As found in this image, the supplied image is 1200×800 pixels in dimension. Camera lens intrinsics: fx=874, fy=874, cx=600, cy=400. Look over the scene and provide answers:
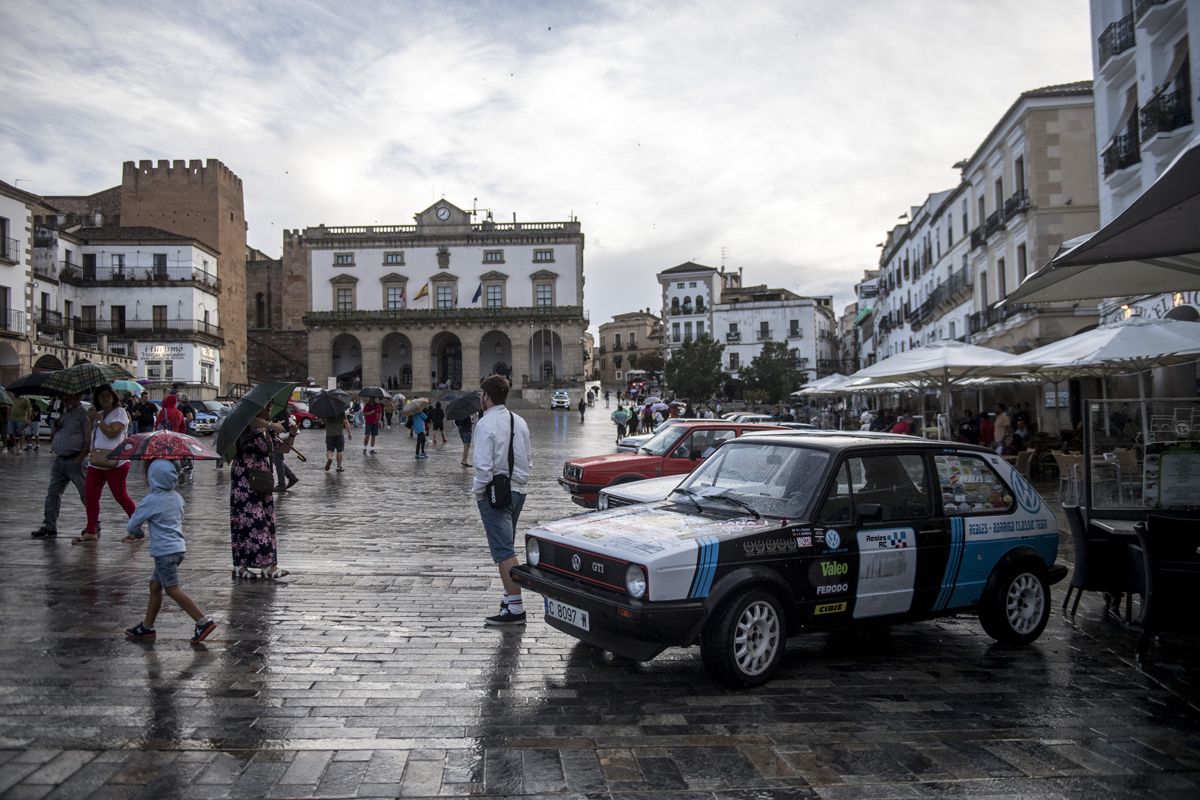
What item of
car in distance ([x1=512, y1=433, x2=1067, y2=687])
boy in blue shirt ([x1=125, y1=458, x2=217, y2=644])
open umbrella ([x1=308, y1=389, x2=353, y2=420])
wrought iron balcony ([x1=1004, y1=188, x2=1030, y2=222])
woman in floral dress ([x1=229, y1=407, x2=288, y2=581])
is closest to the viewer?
car in distance ([x1=512, y1=433, x2=1067, y2=687])

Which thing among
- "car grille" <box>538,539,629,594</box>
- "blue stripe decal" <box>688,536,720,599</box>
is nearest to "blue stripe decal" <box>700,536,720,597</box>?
"blue stripe decal" <box>688,536,720,599</box>

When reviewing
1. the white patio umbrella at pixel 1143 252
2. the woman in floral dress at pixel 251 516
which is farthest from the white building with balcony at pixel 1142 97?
the woman in floral dress at pixel 251 516

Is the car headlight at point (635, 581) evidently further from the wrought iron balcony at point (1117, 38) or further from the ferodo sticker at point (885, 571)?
the wrought iron balcony at point (1117, 38)

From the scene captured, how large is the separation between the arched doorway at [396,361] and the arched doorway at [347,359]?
1978 millimetres

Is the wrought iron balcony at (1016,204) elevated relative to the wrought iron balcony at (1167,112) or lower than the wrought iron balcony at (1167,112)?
elevated

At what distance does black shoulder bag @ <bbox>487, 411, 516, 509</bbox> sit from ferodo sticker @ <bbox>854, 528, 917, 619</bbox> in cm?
255

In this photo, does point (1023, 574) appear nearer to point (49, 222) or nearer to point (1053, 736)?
Result: point (1053, 736)

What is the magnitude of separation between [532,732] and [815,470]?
8.42 feet

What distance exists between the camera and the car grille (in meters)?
5.16

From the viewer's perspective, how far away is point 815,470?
5.84m

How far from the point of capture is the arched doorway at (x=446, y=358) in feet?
234

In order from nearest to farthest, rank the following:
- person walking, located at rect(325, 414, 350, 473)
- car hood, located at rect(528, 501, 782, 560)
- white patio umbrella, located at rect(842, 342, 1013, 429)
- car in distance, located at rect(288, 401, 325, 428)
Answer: car hood, located at rect(528, 501, 782, 560)
white patio umbrella, located at rect(842, 342, 1013, 429)
person walking, located at rect(325, 414, 350, 473)
car in distance, located at rect(288, 401, 325, 428)

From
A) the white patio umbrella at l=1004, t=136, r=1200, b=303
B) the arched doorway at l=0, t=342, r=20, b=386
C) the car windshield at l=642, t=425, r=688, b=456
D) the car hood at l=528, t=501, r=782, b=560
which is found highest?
the arched doorway at l=0, t=342, r=20, b=386

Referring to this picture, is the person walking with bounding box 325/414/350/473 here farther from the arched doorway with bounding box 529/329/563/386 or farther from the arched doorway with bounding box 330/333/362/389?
the arched doorway with bounding box 330/333/362/389
